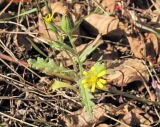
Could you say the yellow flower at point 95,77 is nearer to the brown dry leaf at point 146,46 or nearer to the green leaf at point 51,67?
the green leaf at point 51,67

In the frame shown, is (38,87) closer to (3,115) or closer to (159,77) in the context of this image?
(3,115)

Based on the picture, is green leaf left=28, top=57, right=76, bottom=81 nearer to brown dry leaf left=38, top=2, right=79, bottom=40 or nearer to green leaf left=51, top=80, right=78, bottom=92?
green leaf left=51, top=80, right=78, bottom=92

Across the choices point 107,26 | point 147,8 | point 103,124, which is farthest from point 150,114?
point 147,8

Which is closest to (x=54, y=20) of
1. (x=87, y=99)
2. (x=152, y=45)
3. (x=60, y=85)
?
(x=60, y=85)

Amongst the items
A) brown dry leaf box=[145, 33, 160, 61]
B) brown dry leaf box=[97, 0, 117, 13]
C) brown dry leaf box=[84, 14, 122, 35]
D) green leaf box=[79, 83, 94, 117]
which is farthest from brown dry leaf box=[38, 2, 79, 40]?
green leaf box=[79, 83, 94, 117]

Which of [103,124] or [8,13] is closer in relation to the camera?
[103,124]

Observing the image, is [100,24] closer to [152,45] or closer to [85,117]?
[152,45]

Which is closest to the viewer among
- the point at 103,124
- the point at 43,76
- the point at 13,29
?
the point at 103,124
